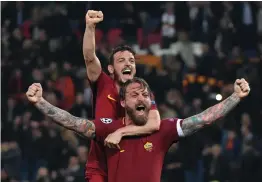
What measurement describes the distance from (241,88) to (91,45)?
1.55 meters

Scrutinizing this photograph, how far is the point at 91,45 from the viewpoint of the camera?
8.89 metres

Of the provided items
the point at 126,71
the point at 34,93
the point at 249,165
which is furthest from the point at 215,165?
the point at 34,93

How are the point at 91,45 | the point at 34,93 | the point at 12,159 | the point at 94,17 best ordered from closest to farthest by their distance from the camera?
1. the point at 34,93
2. the point at 94,17
3. the point at 91,45
4. the point at 12,159

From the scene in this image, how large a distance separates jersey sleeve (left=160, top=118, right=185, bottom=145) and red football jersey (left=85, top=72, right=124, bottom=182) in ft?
2.14

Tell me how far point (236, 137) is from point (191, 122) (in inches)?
252

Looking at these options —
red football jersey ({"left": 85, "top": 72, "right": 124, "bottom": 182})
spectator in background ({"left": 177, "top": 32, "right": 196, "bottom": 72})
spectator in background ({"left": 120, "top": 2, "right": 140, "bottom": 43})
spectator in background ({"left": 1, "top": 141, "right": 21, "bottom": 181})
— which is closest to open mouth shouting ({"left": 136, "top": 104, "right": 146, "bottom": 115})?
red football jersey ({"left": 85, "top": 72, "right": 124, "bottom": 182})

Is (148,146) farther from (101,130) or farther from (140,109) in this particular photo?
(101,130)

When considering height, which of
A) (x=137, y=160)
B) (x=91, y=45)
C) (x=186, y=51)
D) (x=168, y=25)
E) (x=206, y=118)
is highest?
(x=168, y=25)

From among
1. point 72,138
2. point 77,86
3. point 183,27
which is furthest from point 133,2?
point 72,138

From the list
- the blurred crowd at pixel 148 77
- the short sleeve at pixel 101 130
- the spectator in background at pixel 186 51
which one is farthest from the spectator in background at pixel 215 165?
the short sleeve at pixel 101 130

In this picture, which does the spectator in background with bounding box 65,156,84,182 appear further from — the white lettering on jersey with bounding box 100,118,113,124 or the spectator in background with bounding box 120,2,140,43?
the white lettering on jersey with bounding box 100,118,113,124

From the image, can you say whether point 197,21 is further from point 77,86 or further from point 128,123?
point 128,123

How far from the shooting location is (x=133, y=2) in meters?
17.2

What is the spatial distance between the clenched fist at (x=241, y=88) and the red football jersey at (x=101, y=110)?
1.30 meters
